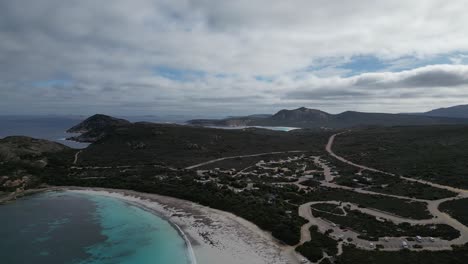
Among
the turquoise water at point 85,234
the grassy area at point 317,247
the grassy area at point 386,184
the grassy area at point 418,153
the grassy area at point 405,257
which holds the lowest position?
the turquoise water at point 85,234

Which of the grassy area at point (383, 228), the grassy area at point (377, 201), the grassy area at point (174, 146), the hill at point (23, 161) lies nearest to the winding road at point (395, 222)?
the grassy area at point (383, 228)

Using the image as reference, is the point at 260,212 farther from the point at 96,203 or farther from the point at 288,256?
the point at 96,203

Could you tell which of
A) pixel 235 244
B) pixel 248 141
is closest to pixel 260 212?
pixel 235 244

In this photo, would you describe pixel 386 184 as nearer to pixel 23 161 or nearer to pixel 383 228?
pixel 383 228

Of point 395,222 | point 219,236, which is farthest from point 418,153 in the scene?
point 219,236

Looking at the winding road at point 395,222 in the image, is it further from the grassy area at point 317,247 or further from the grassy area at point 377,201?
the grassy area at point 377,201

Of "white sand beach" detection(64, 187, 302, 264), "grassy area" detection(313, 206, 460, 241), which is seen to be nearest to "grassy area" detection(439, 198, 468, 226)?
"grassy area" detection(313, 206, 460, 241)
